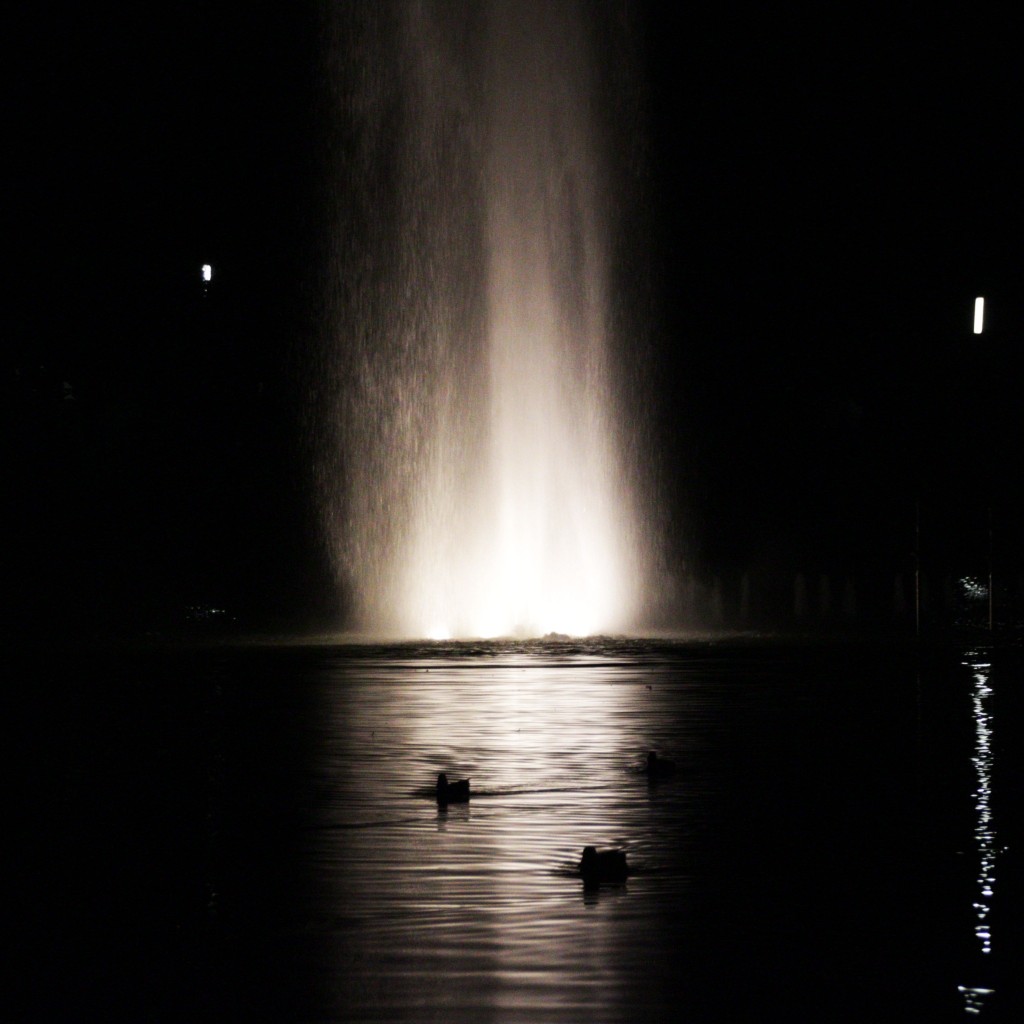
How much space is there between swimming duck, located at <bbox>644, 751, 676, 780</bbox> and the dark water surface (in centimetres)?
20

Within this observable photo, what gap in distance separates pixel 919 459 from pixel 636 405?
14.1m

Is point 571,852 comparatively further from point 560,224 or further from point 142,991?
point 560,224

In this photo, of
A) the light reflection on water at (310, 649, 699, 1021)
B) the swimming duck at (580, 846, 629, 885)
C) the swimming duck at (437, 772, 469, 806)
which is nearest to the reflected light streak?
the light reflection on water at (310, 649, 699, 1021)

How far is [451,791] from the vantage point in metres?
13.4

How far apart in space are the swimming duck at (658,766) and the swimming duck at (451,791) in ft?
6.04

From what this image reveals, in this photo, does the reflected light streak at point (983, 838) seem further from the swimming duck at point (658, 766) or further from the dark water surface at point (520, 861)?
the swimming duck at point (658, 766)

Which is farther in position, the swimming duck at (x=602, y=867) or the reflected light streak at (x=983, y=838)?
the swimming duck at (x=602, y=867)

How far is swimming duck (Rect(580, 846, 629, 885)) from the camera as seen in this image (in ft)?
33.4

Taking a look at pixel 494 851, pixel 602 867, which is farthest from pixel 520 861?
pixel 602 867

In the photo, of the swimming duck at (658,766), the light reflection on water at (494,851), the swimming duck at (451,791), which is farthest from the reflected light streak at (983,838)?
the swimming duck at (451,791)

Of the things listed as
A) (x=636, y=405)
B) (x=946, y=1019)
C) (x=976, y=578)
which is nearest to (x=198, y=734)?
(x=946, y=1019)

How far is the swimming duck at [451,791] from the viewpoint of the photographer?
13.3 metres

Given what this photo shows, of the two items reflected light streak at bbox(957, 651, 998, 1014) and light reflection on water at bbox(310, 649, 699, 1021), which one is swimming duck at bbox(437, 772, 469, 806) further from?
reflected light streak at bbox(957, 651, 998, 1014)

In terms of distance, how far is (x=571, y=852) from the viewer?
1129 cm
